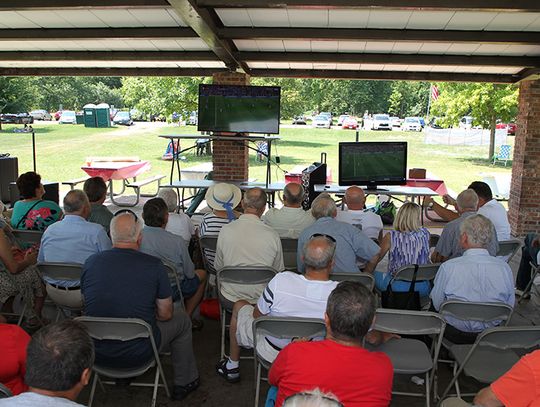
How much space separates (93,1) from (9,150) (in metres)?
18.1

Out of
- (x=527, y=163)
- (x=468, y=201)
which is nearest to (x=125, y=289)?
(x=468, y=201)

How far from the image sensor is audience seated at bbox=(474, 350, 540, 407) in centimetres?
189

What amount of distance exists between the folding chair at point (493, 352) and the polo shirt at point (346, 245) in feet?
3.15

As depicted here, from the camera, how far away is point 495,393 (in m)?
1.96

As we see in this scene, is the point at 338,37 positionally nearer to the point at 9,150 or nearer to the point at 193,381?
the point at 193,381

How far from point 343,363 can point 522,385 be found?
645 mm

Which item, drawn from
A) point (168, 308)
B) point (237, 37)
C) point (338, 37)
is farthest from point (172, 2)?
point (168, 308)

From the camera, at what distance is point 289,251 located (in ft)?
14.9

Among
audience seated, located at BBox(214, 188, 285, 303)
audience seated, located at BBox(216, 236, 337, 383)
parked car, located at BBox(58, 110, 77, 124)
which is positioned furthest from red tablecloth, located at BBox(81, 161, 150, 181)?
parked car, located at BBox(58, 110, 77, 124)

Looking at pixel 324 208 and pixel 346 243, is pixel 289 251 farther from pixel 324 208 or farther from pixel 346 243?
pixel 346 243

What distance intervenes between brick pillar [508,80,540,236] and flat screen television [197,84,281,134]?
12.8ft

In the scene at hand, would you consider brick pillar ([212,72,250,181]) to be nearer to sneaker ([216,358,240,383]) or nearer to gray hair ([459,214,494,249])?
sneaker ([216,358,240,383])

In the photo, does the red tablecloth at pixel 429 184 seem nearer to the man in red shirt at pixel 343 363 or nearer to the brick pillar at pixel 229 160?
the brick pillar at pixel 229 160

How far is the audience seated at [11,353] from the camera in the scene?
7.13 ft
